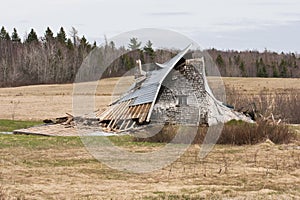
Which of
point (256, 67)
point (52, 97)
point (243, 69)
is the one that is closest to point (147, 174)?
point (52, 97)

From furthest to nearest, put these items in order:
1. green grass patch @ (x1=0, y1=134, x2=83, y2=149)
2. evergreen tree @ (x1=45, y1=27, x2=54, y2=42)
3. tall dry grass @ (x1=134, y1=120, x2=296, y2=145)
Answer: evergreen tree @ (x1=45, y1=27, x2=54, y2=42) < tall dry grass @ (x1=134, y1=120, x2=296, y2=145) < green grass patch @ (x1=0, y1=134, x2=83, y2=149)

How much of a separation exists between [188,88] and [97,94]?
103 ft

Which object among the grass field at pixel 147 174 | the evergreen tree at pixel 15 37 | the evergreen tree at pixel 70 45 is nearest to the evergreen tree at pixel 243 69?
the evergreen tree at pixel 70 45

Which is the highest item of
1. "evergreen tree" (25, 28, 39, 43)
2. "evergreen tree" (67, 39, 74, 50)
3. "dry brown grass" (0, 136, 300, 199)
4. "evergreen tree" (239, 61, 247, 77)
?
"evergreen tree" (25, 28, 39, 43)

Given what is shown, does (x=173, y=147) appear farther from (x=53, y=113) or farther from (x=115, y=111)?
(x=53, y=113)

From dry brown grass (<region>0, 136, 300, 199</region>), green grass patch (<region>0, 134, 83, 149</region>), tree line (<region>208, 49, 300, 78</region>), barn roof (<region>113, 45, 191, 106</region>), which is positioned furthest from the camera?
tree line (<region>208, 49, 300, 78</region>)

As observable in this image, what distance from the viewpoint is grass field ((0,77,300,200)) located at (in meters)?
11.1

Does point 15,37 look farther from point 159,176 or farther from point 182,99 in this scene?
point 159,176

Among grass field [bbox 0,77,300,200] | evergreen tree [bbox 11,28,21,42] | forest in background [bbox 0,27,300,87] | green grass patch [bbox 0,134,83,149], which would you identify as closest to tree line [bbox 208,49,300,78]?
forest in background [bbox 0,27,300,87]

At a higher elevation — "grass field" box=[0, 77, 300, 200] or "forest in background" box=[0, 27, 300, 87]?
"forest in background" box=[0, 27, 300, 87]

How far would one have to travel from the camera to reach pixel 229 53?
122000 mm

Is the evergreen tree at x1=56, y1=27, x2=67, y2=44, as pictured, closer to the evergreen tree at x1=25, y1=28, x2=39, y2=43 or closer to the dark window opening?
the evergreen tree at x1=25, y1=28, x2=39, y2=43

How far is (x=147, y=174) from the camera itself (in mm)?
14070

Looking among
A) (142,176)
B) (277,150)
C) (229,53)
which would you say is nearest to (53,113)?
(277,150)
